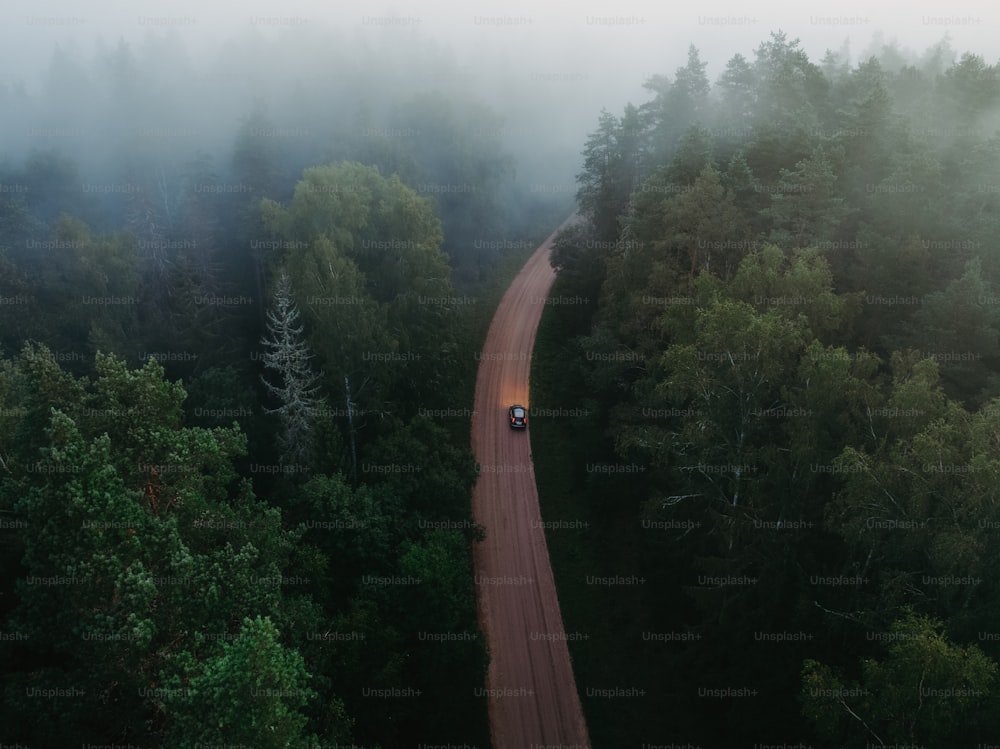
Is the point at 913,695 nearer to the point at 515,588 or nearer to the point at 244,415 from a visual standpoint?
the point at 515,588

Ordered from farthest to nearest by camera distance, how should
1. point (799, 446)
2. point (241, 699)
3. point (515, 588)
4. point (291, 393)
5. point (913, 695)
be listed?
point (515, 588) < point (291, 393) < point (799, 446) < point (913, 695) < point (241, 699)

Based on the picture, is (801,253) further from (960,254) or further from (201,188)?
(201,188)

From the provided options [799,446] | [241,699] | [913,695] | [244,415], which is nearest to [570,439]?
[244,415]

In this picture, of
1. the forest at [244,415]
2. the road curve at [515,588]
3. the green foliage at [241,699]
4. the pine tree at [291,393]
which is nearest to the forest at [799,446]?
the road curve at [515,588]

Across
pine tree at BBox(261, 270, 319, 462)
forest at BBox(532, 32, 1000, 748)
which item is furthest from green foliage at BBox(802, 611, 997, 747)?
pine tree at BBox(261, 270, 319, 462)

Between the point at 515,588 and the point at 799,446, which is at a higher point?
the point at 799,446

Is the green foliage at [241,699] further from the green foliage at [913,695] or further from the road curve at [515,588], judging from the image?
the road curve at [515,588]

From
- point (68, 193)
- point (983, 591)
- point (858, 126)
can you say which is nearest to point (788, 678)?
point (983, 591)
